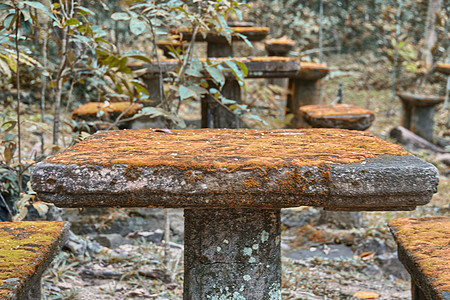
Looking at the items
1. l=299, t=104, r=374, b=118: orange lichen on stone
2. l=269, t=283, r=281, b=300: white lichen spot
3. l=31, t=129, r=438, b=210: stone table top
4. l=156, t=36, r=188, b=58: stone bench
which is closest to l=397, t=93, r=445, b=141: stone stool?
l=299, t=104, r=374, b=118: orange lichen on stone

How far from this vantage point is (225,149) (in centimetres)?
152

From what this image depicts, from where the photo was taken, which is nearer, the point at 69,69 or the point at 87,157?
the point at 87,157

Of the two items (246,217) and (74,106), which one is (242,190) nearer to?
(246,217)

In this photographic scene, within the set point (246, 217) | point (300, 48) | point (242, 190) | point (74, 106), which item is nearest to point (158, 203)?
point (242, 190)

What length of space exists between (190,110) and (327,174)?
809 cm

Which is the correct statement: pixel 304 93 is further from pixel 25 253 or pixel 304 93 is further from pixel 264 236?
pixel 25 253

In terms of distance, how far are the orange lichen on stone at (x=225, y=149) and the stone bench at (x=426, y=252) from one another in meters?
0.39

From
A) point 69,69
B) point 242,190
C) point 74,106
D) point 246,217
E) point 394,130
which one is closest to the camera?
point 242,190

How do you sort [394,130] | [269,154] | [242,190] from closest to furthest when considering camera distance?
[242,190]
[269,154]
[394,130]

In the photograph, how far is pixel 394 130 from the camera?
7793 millimetres

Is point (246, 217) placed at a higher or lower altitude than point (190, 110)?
higher

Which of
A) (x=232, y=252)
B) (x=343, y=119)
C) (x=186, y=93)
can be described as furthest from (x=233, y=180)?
(x=343, y=119)

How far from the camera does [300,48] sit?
41.1ft

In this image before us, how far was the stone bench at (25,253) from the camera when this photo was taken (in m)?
→ 1.41
